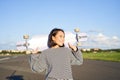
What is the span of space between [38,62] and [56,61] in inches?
11.5

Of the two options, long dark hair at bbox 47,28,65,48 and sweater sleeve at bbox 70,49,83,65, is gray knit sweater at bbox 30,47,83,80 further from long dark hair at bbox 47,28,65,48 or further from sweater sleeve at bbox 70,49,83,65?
long dark hair at bbox 47,28,65,48

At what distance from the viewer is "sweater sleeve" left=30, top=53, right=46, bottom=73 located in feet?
16.9

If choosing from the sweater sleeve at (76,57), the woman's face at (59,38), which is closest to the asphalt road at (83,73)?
the sweater sleeve at (76,57)

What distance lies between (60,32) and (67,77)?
0.75 metres

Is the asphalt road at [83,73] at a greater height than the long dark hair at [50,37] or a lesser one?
lesser

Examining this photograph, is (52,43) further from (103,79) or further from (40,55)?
(103,79)

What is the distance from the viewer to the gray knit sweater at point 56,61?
505 centimetres

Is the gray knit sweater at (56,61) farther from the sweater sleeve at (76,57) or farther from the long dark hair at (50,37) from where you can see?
the long dark hair at (50,37)

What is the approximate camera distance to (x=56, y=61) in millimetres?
5121

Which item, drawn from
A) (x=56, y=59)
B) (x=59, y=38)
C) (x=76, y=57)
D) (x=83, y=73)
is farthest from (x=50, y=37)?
(x=83, y=73)

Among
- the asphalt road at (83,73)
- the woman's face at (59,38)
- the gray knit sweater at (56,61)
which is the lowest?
the asphalt road at (83,73)

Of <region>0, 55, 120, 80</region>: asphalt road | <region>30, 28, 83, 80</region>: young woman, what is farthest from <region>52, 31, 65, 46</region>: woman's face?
<region>0, 55, 120, 80</region>: asphalt road

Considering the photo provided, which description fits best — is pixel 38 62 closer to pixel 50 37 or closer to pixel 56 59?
pixel 56 59

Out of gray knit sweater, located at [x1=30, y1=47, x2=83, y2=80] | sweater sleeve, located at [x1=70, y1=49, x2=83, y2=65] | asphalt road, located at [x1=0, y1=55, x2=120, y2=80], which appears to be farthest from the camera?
asphalt road, located at [x1=0, y1=55, x2=120, y2=80]
